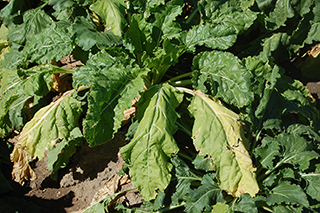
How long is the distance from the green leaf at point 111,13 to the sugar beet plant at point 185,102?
1 centimetres

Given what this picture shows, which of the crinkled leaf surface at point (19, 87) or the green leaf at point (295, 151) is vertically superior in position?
the crinkled leaf surface at point (19, 87)

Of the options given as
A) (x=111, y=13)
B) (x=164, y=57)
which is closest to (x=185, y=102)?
(x=164, y=57)

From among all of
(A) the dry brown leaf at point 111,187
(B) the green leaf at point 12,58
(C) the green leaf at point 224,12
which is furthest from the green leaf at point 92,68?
→ (B) the green leaf at point 12,58

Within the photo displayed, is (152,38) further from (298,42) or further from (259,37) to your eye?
(298,42)

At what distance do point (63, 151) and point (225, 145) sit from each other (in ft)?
5.92

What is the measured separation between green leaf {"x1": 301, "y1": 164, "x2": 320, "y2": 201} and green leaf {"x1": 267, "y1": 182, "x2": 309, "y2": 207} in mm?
192

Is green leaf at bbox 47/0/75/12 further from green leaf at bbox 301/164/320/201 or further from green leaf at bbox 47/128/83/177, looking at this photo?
green leaf at bbox 301/164/320/201

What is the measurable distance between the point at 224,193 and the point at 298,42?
2.10 meters

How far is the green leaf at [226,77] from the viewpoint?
8.49 ft

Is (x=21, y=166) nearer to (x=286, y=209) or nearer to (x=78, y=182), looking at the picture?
(x=78, y=182)

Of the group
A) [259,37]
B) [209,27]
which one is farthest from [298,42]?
[209,27]

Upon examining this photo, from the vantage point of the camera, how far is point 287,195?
7.43 feet

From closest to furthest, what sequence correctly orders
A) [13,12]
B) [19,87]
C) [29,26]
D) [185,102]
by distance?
[19,87] < [185,102] < [29,26] < [13,12]

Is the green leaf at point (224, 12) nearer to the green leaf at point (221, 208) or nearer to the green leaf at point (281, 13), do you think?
the green leaf at point (281, 13)
